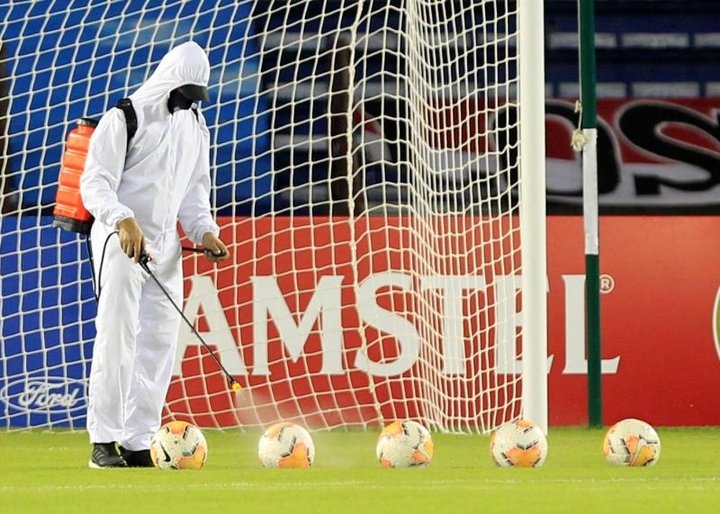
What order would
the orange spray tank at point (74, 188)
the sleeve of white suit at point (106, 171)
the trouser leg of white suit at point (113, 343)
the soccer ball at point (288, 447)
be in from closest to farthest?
the soccer ball at point (288, 447) < the sleeve of white suit at point (106, 171) < the trouser leg of white suit at point (113, 343) < the orange spray tank at point (74, 188)

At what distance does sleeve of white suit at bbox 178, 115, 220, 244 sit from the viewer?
20.7 feet

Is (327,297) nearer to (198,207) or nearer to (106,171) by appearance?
(198,207)

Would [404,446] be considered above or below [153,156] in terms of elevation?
below

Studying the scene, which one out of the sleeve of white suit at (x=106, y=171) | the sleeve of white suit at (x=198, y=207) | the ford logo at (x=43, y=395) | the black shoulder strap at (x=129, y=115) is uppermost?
the black shoulder strap at (x=129, y=115)

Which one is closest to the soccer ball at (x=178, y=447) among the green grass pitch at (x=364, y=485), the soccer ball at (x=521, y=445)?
the green grass pitch at (x=364, y=485)

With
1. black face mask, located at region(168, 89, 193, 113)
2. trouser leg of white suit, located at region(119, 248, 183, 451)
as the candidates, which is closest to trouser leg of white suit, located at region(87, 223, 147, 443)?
trouser leg of white suit, located at region(119, 248, 183, 451)

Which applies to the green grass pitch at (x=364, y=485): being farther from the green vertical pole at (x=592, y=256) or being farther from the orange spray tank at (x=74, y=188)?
the green vertical pole at (x=592, y=256)

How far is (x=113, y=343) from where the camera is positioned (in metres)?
5.86

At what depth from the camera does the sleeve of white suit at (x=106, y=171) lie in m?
5.75

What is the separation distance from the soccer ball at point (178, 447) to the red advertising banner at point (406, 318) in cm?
243

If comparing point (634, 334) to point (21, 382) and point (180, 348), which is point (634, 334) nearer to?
point (180, 348)

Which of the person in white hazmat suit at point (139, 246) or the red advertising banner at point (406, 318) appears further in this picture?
the red advertising banner at point (406, 318)

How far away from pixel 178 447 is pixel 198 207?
41.8 inches

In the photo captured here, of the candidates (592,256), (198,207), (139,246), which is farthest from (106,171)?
(592,256)
